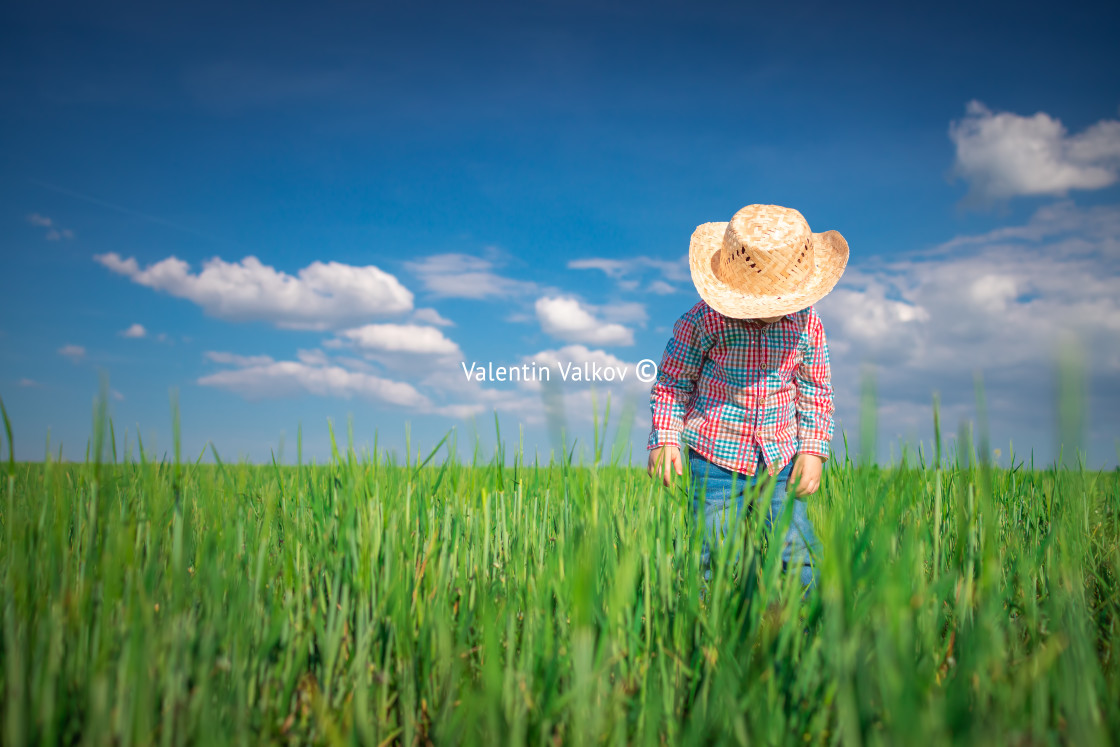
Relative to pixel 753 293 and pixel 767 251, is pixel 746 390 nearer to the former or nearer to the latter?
pixel 753 293

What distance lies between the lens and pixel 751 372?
Result: 110 inches

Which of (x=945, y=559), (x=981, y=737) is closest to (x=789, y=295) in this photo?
(x=945, y=559)

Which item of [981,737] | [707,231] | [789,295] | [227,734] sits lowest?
[227,734]

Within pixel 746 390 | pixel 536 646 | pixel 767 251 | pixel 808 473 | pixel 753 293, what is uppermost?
pixel 767 251

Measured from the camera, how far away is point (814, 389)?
2.93 metres

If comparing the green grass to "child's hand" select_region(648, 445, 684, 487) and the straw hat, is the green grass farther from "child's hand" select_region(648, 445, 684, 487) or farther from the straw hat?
the straw hat

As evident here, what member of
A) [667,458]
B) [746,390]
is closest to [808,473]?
[746,390]

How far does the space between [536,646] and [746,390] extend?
170cm

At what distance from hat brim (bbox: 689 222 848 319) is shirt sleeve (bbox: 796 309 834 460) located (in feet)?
0.83

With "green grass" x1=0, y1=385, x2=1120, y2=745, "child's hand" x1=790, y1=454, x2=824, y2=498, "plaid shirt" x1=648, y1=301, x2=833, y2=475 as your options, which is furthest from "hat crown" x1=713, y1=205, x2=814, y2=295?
"green grass" x1=0, y1=385, x2=1120, y2=745

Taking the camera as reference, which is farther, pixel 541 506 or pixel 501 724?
pixel 541 506

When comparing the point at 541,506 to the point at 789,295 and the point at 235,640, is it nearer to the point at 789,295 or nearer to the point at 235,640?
the point at 789,295

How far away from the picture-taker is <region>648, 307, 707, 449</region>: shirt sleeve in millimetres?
2910

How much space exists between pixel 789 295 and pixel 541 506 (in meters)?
1.31
